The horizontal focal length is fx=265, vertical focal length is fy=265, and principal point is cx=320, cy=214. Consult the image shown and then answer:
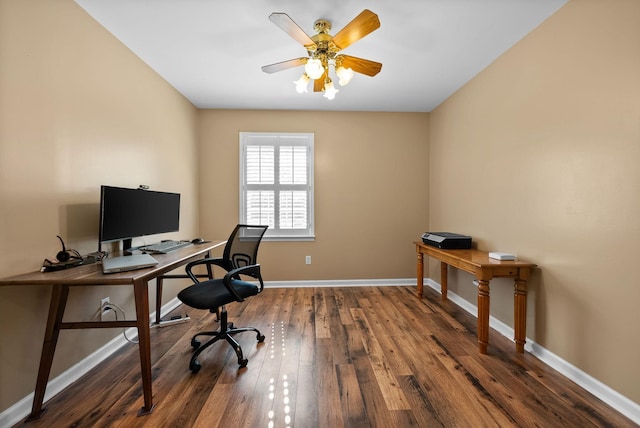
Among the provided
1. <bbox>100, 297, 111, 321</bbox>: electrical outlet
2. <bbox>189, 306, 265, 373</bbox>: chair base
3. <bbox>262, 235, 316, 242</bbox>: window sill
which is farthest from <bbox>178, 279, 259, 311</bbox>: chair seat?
<bbox>262, 235, 316, 242</bbox>: window sill

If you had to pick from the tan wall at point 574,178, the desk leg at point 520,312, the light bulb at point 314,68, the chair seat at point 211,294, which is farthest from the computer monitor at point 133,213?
the tan wall at point 574,178

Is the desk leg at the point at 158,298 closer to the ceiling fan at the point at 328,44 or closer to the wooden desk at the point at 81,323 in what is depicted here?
the wooden desk at the point at 81,323

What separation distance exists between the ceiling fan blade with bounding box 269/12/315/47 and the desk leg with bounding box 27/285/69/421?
1970 mm

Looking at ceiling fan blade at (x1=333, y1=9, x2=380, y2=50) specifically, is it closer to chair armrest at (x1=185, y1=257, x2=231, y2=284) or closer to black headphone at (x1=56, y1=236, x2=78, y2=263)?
chair armrest at (x1=185, y1=257, x2=231, y2=284)

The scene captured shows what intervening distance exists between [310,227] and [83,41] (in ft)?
9.34

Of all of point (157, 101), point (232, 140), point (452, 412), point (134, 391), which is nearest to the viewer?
A: point (452, 412)

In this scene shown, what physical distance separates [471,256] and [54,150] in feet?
10.5

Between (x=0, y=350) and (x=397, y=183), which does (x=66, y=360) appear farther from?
(x=397, y=183)

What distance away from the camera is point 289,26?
66.5 inches

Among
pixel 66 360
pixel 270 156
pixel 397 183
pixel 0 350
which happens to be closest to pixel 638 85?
pixel 397 183

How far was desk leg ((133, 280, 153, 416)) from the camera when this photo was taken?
1.43 meters

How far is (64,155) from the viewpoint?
1.71 meters

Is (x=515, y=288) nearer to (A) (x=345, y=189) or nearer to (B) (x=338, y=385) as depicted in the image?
(B) (x=338, y=385)

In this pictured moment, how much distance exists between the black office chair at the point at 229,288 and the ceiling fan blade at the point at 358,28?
1.57 meters
